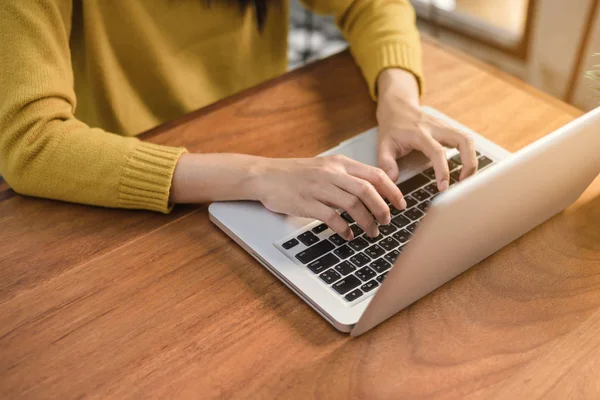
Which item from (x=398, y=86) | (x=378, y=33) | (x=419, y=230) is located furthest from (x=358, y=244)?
(x=378, y=33)

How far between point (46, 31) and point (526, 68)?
1467 mm

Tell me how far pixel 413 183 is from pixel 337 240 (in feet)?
0.54

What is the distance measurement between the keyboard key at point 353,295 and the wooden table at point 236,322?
0.04m

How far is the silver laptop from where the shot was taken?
568 mm

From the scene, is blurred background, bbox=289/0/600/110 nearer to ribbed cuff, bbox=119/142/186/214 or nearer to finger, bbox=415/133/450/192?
finger, bbox=415/133/450/192

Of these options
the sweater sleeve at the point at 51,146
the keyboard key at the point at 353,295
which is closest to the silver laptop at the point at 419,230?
the keyboard key at the point at 353,295

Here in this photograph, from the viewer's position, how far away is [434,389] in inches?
24.1

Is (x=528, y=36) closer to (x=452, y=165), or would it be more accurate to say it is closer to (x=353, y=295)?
(x=452, y=165)

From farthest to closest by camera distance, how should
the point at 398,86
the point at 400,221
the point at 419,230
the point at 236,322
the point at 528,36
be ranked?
the point at 528,36, the point at 398,86, the point at 400,221, the point at 236,322, the point at 419,230

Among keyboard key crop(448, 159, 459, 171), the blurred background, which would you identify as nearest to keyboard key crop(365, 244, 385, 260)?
keyboard key crop(448, 159, 459, 171)

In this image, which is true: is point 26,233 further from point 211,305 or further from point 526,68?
point 526,68

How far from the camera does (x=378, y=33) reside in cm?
111

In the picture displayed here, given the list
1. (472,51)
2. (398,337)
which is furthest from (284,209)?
(472,51)

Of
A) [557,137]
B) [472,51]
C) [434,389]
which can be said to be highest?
[557,137]
